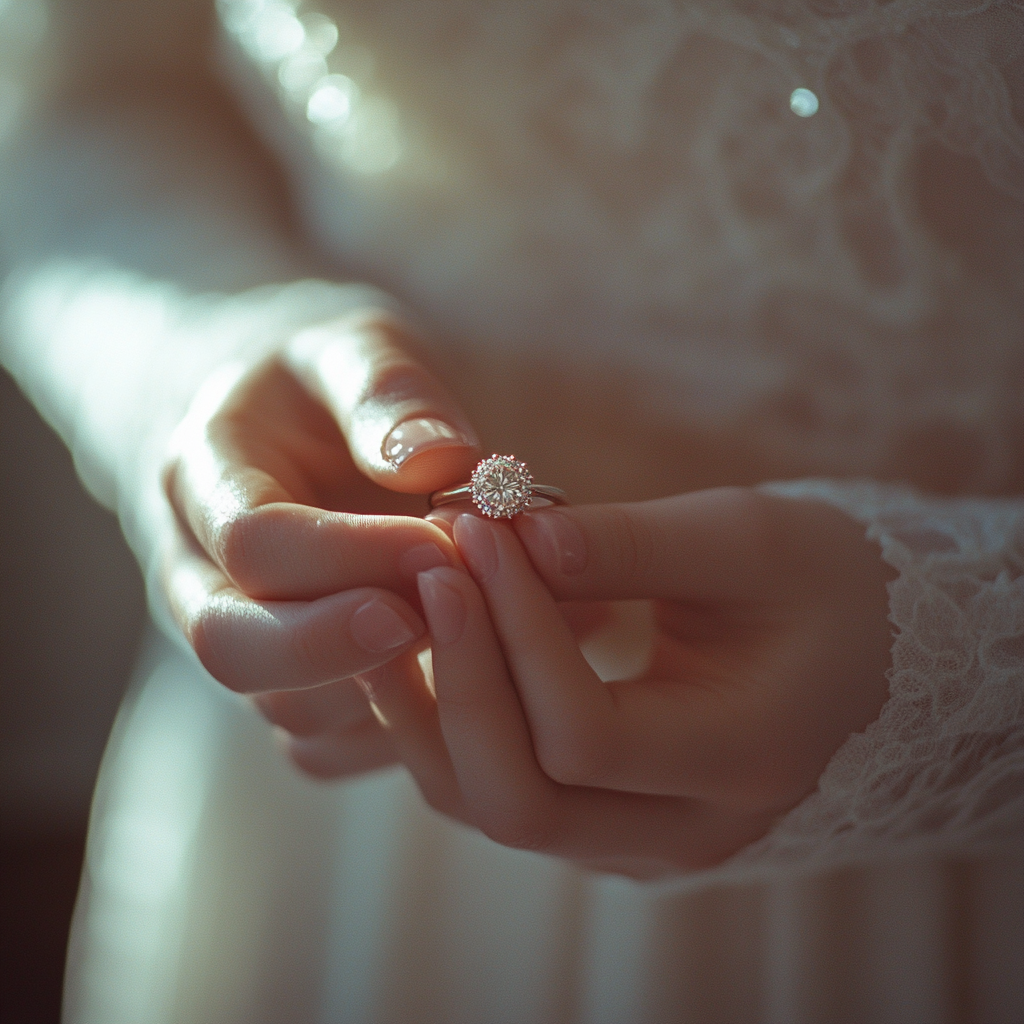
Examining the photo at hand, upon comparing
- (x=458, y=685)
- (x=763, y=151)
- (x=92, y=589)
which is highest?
(x=763, y=151)

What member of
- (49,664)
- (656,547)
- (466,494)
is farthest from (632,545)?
(49,664)

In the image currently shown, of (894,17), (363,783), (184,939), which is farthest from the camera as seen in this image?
(363,783)

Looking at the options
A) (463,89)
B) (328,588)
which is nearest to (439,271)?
(463,89)

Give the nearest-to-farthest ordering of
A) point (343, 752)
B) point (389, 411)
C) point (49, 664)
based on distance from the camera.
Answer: point (389, 411), point (343, 752), point (49, 664)

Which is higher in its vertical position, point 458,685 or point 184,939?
point 458,685

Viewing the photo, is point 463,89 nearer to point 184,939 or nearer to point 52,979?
point 184,939

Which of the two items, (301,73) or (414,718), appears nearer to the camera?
(414,718)

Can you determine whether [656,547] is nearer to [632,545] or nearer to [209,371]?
[632,545]

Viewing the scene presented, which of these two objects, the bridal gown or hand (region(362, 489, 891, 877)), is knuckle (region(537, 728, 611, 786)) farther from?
the bridal gown
